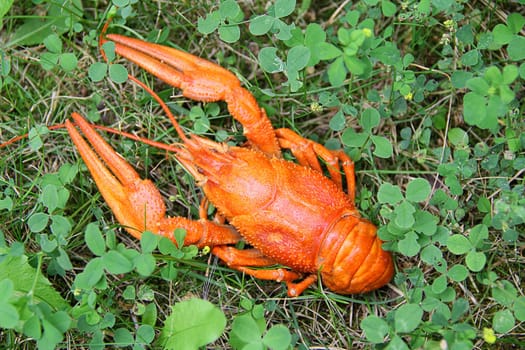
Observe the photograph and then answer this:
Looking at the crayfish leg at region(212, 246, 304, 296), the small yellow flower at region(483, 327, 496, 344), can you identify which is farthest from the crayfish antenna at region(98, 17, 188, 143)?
the small yellow flower at region(483, 327, 496, 344)

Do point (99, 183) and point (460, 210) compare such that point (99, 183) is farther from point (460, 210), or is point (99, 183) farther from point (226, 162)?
point (460, 210)

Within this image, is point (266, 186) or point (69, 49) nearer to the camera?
point (266, 186)

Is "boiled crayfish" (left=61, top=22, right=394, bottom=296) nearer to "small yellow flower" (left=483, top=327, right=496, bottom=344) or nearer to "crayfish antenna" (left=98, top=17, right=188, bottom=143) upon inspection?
"crayfish antenna" (left=98, top=17, right=188, bottom=143)

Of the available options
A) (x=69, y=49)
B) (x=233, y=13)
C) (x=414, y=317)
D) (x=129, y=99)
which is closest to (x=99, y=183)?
(x=129, y=99)

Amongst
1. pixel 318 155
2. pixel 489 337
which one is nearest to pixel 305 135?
pixel 318 155

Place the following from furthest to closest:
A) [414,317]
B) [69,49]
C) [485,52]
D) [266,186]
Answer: [69,49]
[485,52]
[266,186]
[414,317]

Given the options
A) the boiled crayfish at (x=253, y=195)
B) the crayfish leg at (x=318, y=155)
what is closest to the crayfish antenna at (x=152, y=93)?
the boiled crayfish at (x=253, y=195)
